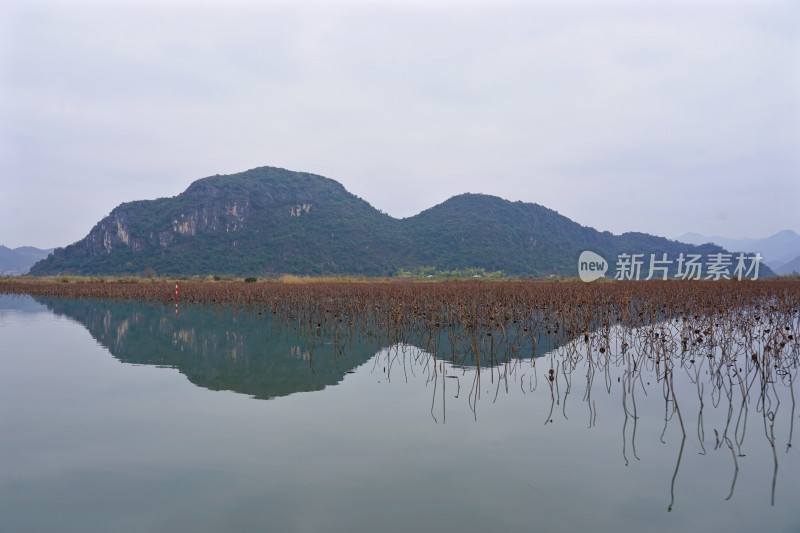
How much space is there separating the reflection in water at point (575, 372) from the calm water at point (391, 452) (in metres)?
0.06

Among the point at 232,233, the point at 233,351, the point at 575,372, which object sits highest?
the point at 232,233

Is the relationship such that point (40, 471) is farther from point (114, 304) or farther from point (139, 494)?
point (114, 304)

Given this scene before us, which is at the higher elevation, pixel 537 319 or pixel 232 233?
pixel 232 233

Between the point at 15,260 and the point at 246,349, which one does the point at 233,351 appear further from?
the point at 15,260

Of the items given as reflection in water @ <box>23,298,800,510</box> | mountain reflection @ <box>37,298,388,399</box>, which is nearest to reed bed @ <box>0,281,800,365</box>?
reflection in water @ <box>23,298,800,510</box>

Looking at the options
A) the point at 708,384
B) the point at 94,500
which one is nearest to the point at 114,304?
the point at 94,500

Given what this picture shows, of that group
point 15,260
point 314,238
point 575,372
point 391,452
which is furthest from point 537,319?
point 15,260

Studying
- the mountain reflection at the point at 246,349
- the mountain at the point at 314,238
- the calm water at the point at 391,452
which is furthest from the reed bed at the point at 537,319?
the mountain at the point at 314,238

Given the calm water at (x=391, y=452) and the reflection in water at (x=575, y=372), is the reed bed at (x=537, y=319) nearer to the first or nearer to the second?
the reflection in water at (x=575, y=372)

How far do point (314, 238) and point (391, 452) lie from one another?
80769 mm

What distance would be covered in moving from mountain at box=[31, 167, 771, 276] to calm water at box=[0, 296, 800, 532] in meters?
66.4

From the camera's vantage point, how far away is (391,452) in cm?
463

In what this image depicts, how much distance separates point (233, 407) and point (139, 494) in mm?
2436

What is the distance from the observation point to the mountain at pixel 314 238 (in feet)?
253
